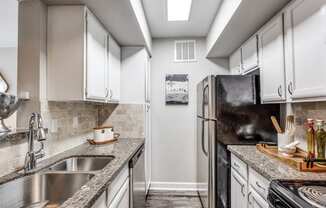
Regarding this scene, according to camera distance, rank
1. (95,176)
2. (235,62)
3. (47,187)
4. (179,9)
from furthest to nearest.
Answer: (235,62) → (179,9) → (47,187) → (95,176)

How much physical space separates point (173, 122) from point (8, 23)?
8.78ft

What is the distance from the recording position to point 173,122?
3717 millimetres

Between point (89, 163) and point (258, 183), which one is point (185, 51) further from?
point (258, 183)

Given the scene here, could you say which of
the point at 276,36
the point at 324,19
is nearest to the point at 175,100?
the point at 276,36

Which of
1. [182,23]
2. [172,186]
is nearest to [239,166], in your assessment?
[172,186]

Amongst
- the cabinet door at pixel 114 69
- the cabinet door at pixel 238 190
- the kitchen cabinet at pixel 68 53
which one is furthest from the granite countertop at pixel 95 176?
the cabinet door at pixel 238 190

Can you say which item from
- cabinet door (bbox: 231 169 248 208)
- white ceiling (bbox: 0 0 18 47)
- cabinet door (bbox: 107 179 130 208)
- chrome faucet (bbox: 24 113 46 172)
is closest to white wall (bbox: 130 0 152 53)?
white ceiling (bbox: 0 0 18 47)

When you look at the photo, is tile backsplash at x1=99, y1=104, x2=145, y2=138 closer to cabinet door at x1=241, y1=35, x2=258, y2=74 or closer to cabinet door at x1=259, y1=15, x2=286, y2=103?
cabinet door at x1=241, y1=35, x2=258, y2=74

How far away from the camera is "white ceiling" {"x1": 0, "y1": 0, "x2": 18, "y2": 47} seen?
1.45 m

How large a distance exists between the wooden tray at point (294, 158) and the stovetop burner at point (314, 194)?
0.90ft

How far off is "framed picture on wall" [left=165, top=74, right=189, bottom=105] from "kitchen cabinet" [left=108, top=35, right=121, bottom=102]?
38.6 inches

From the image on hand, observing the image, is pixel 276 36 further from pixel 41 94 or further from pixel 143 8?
pixel 41 94

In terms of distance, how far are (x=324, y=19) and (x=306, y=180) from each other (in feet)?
3.14

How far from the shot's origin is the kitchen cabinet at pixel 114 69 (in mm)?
2580
